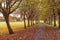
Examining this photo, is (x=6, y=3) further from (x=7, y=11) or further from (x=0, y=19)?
(x=0, y=19)

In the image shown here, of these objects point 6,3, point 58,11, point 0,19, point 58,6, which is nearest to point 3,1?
point 6,3

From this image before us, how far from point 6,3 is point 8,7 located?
0.93m

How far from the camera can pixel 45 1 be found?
39.7 m

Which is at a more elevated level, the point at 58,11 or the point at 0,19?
the point at 58,11

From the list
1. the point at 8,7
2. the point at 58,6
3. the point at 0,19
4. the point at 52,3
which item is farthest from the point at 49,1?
the point at 0,19

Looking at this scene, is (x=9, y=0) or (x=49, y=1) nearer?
(x=9, y=0)

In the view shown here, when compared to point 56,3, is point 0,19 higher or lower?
lower

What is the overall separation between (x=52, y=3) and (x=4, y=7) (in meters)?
15.5

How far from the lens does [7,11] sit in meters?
23.2

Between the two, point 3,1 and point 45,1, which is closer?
point 3,1

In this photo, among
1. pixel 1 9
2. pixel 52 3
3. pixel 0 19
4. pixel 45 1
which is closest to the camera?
pixel 1 9

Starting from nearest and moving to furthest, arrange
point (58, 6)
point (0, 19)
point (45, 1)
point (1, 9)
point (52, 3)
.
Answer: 1. point (1, 9)
2. point (58, 6)
3. point (52, 3)
4. point (45, 1)
5. point (0, 19)

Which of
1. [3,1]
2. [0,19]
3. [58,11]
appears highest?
[3,1]

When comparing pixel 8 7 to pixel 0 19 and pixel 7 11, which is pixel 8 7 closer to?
pixel 7 11
